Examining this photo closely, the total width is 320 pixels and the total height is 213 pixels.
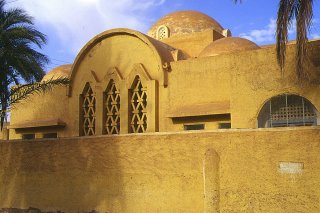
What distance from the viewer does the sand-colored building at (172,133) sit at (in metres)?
8.33

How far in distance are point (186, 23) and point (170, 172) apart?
11769mm

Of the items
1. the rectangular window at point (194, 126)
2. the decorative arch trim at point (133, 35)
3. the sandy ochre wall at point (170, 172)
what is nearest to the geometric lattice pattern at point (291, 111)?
the rectangular window at point (194, 126)

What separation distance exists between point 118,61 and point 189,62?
3169 millimetres

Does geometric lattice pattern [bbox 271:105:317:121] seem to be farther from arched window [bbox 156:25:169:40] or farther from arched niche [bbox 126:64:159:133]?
arched window [bbox 156:25:169:40]

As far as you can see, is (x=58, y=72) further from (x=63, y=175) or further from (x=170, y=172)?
(x=170, y=172)

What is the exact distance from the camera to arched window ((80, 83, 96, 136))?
15961mm

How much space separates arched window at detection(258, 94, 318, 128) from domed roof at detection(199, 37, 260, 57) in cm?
305

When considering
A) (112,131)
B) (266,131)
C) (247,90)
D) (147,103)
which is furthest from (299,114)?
(112,131)

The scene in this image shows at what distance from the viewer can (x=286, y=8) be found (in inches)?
329

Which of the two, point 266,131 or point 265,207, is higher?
point 266,131

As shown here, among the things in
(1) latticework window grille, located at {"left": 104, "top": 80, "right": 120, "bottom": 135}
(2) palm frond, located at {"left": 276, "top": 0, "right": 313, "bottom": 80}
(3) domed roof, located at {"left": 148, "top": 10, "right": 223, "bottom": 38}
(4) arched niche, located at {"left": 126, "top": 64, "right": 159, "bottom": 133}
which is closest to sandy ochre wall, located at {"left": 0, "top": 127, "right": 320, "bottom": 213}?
(2) palm frond, located at {"left": 276, "top": 0, "right": 313, "bottom": 80}

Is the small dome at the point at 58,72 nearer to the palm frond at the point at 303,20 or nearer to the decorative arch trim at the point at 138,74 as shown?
the decorative arch trim at the point at 138,74

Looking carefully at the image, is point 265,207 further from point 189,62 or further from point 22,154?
point 22,154

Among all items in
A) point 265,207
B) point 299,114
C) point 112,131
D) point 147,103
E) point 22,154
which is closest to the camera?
point 265,207
